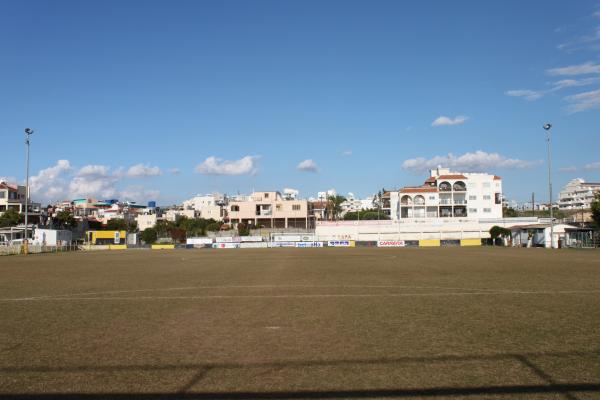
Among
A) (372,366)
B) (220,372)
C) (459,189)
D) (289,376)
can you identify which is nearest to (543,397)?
(372,366)

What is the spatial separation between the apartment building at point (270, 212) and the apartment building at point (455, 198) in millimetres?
30919

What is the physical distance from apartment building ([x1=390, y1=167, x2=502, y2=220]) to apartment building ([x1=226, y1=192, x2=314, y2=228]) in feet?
101

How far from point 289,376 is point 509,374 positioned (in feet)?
9.78

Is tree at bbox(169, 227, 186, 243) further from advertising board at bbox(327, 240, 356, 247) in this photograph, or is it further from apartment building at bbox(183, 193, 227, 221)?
advertising board at bbox(327, 240, 356, 247)

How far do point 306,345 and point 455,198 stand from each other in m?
104

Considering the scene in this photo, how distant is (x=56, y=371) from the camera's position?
7.68m

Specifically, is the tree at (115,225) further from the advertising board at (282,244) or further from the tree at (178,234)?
the advertising board at (282,244)

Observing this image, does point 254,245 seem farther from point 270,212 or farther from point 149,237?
point 270,212

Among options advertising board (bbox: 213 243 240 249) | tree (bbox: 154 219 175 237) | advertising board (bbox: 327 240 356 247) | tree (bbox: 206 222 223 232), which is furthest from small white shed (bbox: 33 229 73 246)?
tree (bbox: 154 219 175 237)

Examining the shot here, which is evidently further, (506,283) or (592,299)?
(506,283)

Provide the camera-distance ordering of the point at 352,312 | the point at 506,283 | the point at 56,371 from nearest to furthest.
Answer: the point at 56,371 < the point at 352,312 < the point at 506,283

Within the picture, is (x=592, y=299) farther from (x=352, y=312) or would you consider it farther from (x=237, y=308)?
(x=237, y=308)

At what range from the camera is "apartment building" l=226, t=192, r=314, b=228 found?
132625 mm

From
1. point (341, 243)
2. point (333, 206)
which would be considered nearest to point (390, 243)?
point (341, 243)
